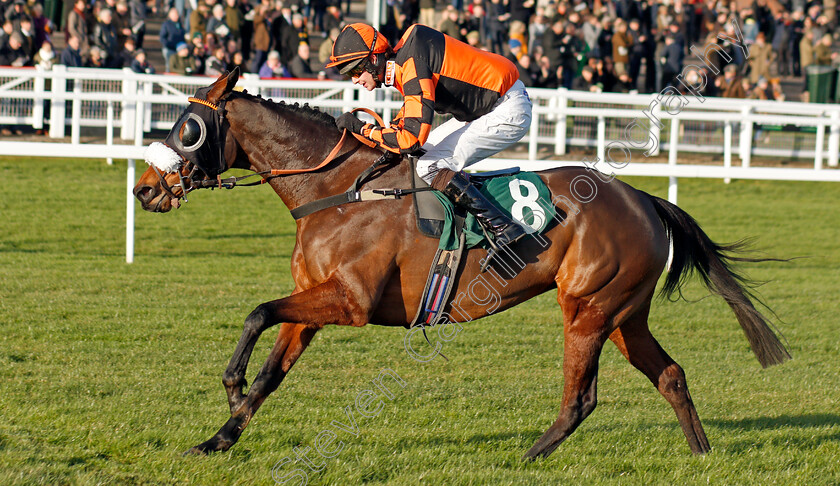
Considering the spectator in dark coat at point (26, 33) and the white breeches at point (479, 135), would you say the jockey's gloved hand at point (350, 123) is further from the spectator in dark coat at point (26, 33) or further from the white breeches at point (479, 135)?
the spectator in dark coat at point (26, 33)

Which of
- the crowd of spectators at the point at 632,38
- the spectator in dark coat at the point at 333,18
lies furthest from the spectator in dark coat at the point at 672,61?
the spectator in dark coat at the point at 333,18

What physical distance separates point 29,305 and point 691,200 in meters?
9.68

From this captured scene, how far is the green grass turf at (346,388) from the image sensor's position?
433cm

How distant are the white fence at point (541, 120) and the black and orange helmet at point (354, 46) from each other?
A: 16.4 ft

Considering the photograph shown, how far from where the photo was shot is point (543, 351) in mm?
6836

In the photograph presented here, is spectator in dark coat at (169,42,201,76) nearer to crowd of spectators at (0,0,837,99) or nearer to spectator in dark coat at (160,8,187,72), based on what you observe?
crowd of spectators at (0,0,837,99)

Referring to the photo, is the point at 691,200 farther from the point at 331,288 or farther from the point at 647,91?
the point at 331,288

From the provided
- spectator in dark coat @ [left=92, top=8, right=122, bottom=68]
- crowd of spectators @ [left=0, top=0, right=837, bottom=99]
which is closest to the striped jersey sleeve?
crowd of spectators @ [left=0, top=0, right=837, bottom=99]

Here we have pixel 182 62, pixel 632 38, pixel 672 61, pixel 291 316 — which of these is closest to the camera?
pixel 291 316

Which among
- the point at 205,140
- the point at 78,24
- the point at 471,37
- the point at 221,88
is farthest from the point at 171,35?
the point at 205,140

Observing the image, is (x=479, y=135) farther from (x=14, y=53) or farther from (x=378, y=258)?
(x=14, y=53)

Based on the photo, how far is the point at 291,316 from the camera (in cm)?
417

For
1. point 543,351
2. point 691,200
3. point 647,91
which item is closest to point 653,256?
point 543,351

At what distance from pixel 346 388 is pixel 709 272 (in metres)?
2.17
